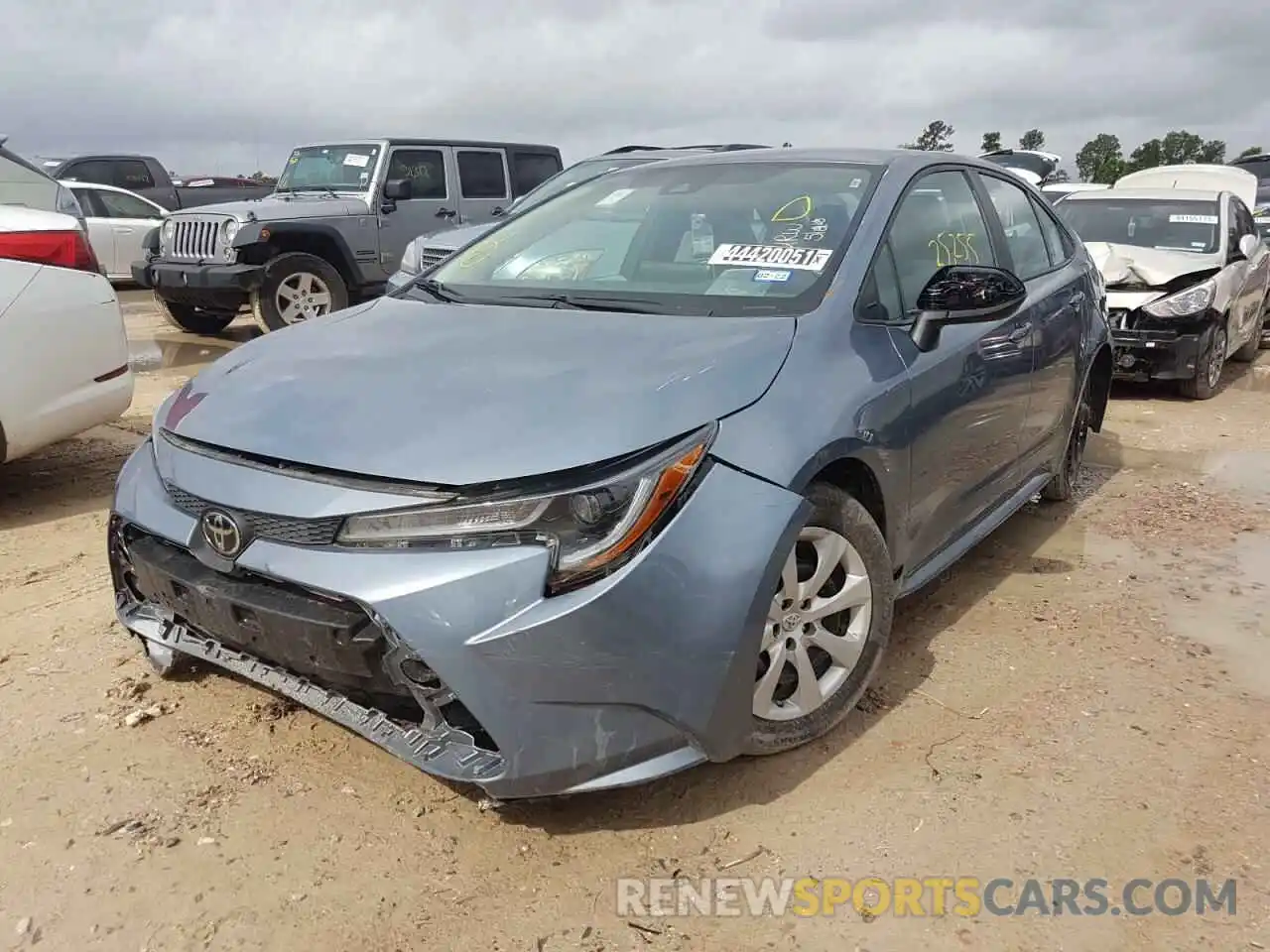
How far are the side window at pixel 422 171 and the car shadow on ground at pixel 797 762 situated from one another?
752cm

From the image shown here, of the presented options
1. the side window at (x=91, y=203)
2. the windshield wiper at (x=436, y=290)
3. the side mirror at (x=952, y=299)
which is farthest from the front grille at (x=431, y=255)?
the side window at (x=91, y=203)

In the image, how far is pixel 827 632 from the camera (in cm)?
273

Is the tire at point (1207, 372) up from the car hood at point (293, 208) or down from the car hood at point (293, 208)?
down

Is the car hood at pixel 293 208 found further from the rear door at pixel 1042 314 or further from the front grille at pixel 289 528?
the front grille at pixel 289 528

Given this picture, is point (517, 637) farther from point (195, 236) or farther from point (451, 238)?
point (195, 236)

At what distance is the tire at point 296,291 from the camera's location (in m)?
9.09

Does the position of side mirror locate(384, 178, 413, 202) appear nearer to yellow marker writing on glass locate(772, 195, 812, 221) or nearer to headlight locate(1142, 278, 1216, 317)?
headlight locate(1142, 278, 1216, 317)

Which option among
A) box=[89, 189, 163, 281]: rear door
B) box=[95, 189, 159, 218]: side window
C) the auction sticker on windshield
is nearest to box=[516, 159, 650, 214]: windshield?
the auction sticker on windshield

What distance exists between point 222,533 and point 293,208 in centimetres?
767

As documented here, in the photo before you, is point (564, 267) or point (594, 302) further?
point (564, 267)

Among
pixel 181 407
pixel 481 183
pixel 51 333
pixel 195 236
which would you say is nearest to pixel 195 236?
pixel 195 236

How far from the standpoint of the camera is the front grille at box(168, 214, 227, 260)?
9.12m

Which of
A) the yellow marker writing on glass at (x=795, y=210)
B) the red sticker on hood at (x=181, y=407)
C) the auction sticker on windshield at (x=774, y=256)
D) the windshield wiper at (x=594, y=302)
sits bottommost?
the red sticker on hood at (x=181, y=407)

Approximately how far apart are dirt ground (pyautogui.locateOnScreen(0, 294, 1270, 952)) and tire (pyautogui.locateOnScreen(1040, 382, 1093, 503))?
3.57 ft
